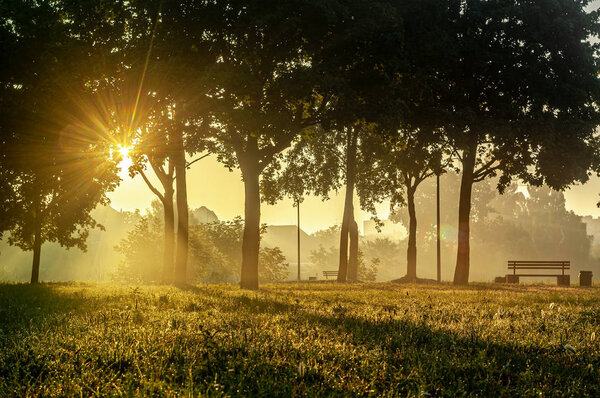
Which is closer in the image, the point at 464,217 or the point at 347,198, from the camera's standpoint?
the point at 464,217

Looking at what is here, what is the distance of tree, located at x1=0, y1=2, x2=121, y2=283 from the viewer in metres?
18.9

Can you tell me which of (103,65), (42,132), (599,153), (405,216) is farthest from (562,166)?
(405,216)

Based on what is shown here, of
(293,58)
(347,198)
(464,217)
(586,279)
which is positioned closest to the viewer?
(293,58)

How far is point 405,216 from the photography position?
337 ft

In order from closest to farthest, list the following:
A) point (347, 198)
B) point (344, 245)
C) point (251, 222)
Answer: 1. point (251, 222)
2. point (344, 245)
3. point (347, 198)

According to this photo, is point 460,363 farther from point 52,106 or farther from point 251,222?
point 52,106

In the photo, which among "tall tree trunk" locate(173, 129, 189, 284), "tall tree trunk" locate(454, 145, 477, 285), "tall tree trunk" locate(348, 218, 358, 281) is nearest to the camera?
"tall tree trunk" locate(173, 129, 189, 284)

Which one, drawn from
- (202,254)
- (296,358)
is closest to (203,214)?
(202,254)

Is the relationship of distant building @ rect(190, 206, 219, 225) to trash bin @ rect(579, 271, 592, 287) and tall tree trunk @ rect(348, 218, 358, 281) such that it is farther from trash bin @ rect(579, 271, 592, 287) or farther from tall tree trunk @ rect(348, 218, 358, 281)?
trash bin @ rect(579, 271, 592, 287)

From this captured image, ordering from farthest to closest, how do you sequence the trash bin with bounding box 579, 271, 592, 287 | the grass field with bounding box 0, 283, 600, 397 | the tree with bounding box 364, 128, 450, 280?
the trash bin with bounding box 579, 271, 592, 287 → the tree with bounding box 364, 128, 450, 280 → the grass field with bounding box 0, 283, 600, 397

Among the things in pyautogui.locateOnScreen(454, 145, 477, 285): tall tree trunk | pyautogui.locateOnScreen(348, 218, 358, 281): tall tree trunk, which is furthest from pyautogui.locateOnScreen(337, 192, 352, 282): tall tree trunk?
pyautogui.locateOnScreen(454, 145, 477, 285): tall tree trunk

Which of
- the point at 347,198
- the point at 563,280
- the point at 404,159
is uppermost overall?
the point at 404,159

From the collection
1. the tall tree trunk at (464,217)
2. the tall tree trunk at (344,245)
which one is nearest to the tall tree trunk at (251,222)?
the tall tree trunk at (464,217)

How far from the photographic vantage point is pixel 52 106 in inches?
791
